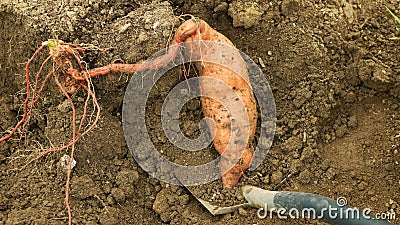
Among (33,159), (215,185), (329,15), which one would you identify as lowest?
(215,185)

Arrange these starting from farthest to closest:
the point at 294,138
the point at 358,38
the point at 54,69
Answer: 1. the point at 358,38
2. the point at 294,138
3. the point at 54,69

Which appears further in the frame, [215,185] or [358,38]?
[358,38]

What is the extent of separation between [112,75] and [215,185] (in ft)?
2.00

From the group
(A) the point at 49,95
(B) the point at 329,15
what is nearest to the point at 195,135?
(A) the point at 49,95

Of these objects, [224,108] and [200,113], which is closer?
[224,108]

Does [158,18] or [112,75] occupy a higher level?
[158,18]

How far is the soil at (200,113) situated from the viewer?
6.24 ft

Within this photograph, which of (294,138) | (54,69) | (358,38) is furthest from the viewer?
(358,38)

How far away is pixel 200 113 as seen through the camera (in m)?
2.07

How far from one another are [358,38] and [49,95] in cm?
136

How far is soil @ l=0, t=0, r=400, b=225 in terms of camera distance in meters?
1.90

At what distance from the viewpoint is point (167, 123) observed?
80.4 inches

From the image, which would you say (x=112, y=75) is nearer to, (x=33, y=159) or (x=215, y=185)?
(x=33, y=159)

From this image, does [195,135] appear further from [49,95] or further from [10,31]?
[10,31]
